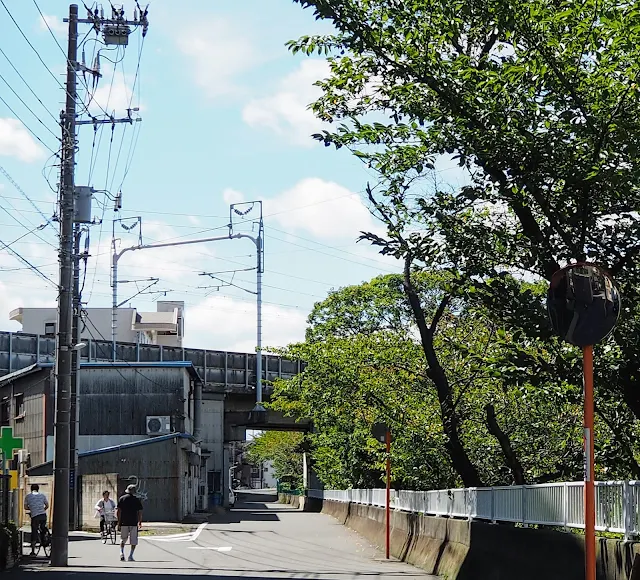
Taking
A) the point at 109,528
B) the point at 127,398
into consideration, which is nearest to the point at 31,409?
the point at 127,398

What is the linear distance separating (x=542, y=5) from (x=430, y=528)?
11.5 metres

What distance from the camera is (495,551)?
570 inches

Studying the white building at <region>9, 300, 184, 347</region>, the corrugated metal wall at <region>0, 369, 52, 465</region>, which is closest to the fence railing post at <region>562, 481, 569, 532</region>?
the corrugated metal wall at <region>0, 369, 52, 465</region>

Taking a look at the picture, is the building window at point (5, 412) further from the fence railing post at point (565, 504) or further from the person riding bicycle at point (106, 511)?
the fence railing post at point (565, 504)

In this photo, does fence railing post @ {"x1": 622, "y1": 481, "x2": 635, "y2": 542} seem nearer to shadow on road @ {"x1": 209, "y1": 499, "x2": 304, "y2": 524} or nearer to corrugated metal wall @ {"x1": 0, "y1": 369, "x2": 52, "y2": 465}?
shadow on road @ {"x1": 209, "y1": 499, "x2": 304, "y2": 524}

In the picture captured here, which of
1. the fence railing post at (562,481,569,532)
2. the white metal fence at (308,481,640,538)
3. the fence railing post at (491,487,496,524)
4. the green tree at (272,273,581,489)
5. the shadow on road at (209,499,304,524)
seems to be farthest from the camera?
the shadow on road at (209,499,304,524)

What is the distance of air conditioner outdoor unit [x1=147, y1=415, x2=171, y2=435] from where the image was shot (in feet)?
159

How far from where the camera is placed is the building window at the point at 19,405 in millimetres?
48031

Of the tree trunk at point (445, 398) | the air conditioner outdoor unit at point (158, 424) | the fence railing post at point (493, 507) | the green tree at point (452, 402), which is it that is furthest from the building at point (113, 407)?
the fence railing post at point (493, 507)

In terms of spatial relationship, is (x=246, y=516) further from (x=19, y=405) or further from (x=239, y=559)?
(x=239, y=559)

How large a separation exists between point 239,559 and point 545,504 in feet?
36.0

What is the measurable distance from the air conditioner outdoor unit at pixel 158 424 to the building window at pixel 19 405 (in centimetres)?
590

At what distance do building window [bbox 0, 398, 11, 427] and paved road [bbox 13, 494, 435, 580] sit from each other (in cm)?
1976

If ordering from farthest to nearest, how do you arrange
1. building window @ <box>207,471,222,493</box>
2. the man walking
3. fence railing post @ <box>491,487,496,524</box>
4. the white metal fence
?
building window @ <box>207,471,222,493</box> → the man walking → fence railing post @ <box>491,487,496,524</box> → the white metal fence
